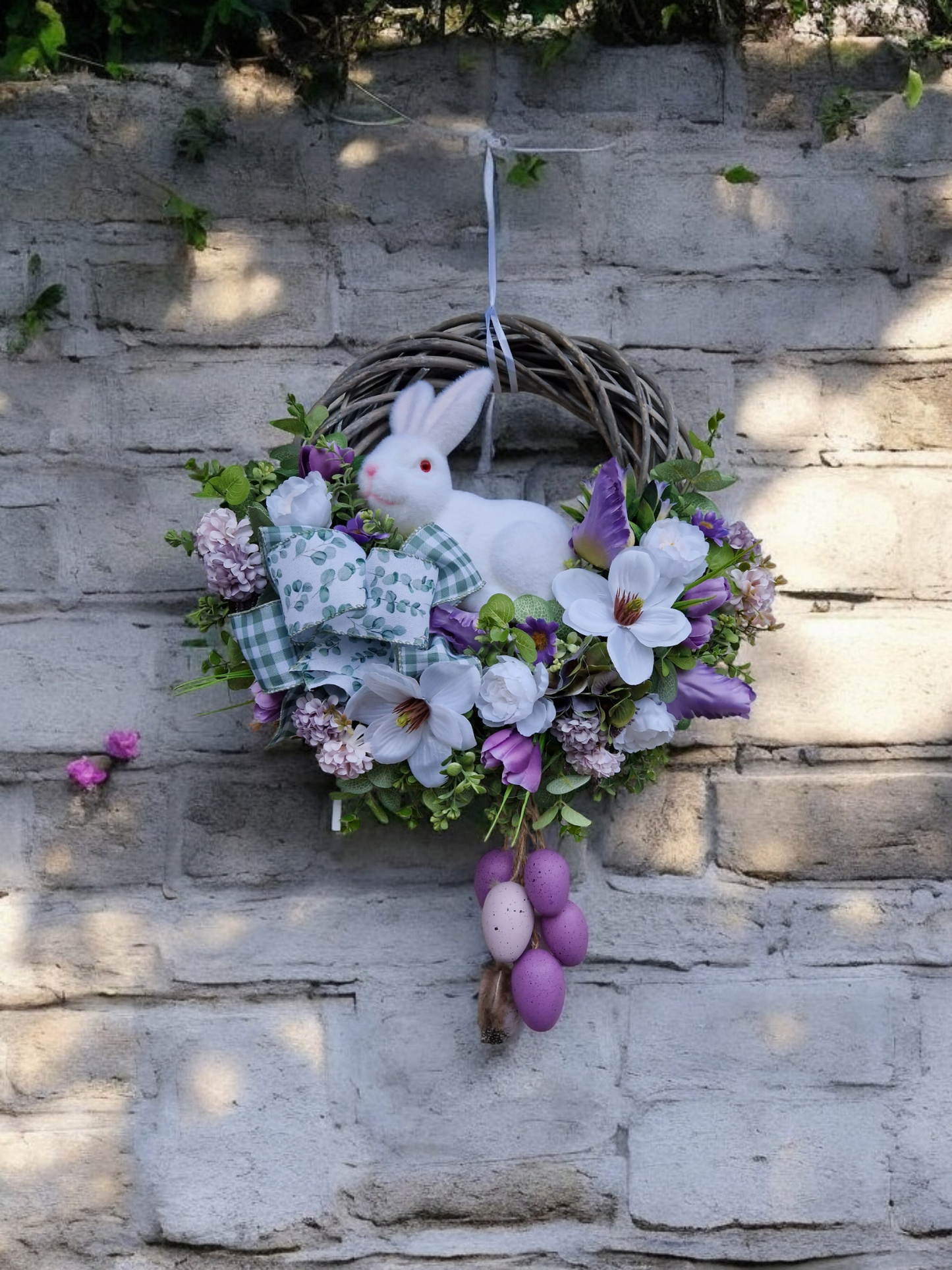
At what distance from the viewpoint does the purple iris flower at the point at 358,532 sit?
142 centimetres

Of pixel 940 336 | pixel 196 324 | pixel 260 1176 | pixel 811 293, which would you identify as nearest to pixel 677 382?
pixel 811 293

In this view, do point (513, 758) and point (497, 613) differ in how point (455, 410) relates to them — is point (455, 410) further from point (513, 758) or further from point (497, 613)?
point (513, 758)

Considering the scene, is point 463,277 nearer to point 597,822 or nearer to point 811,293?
point 811,293

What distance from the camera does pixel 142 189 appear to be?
1.70m

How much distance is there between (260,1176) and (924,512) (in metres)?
1.08

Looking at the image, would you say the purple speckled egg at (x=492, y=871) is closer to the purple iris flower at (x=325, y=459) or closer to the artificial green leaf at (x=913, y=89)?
the purple iris flower at (x=325, y=459)

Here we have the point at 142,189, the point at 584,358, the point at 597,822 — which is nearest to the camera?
the point at 584,358

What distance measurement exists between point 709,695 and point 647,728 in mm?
75

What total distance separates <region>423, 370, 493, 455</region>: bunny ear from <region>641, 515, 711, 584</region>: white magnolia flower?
243 mm

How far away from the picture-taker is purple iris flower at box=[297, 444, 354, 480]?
1.44 metres

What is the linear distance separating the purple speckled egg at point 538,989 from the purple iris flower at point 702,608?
14.0 inches

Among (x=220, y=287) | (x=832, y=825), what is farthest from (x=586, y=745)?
(x=220, y=287)

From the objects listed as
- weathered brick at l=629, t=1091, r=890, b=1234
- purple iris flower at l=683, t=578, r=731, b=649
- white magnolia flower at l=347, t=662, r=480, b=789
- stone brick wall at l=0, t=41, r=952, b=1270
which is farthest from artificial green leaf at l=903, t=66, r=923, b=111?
weathered brick at l=629, t=1091, r=890, b=1234

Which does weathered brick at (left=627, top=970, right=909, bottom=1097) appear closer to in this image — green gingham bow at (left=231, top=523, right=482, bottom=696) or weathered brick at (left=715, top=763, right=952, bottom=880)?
weathered brick at (left=715, top=763, right=952, bottom=880)
